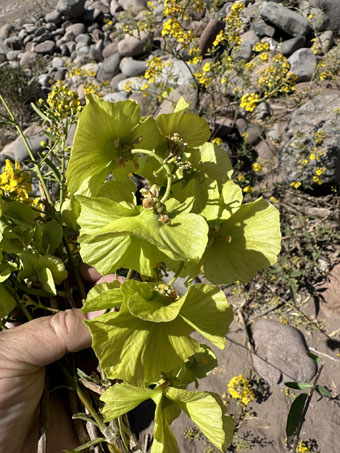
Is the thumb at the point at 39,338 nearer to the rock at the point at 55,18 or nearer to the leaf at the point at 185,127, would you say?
the leaf at the point at 185,127

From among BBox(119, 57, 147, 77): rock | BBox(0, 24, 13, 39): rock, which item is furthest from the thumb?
BBox(0, 24, 13, 39): rock

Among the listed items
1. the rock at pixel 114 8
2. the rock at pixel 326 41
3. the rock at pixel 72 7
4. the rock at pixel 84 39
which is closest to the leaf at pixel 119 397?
the rock at pixel 326 41

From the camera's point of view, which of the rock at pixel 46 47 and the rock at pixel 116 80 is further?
the rock at pixel 46 47

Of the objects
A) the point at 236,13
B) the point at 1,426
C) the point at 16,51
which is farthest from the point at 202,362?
the point at 16,51

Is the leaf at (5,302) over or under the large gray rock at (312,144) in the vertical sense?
over

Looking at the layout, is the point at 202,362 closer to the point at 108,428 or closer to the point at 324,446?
the point at 108,428

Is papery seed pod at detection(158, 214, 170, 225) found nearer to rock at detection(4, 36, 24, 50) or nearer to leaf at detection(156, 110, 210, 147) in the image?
leaf at detection(156, 110, 210, 147)

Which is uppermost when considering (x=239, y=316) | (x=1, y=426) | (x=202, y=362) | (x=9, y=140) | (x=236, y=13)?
(x=236, y=13)
